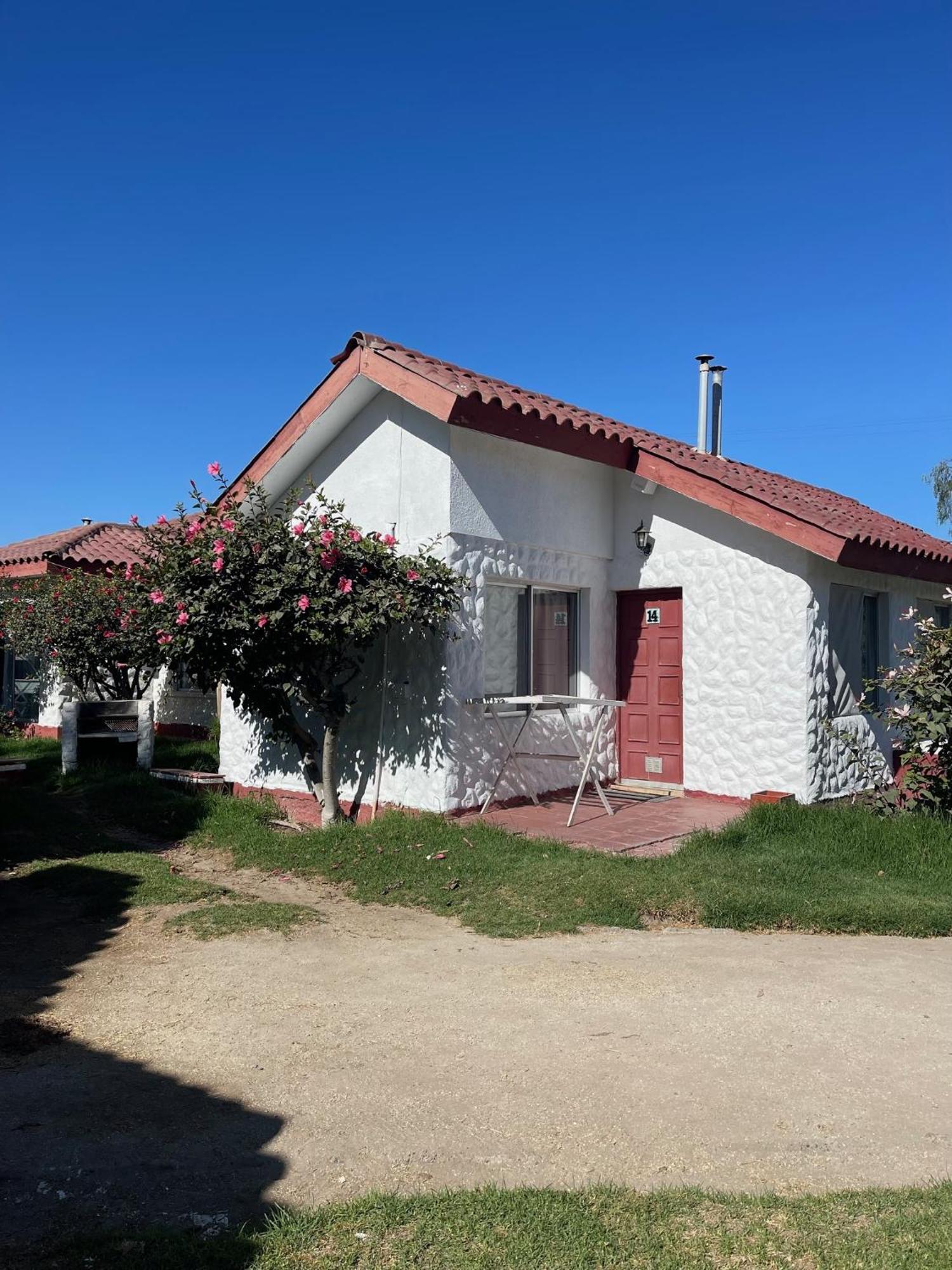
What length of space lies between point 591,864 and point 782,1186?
408cm

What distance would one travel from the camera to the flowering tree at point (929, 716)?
27.5 feet

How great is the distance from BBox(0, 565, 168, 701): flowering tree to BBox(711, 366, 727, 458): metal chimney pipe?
26.2 feet

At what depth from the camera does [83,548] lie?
16703 millimetres

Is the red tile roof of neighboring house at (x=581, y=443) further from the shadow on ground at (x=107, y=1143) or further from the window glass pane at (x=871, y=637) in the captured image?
the shadow on ground at (x=107, y=1143)

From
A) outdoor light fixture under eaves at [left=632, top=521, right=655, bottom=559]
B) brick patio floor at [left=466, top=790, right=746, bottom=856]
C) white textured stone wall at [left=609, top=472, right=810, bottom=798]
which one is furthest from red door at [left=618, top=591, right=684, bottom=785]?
brick patio floor at [left=466, top=790, right=746, bottom=856]

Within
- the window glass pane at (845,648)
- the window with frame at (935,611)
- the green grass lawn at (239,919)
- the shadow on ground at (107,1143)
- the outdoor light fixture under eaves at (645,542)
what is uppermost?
the outdoor light fixture under eaves at (645,542)

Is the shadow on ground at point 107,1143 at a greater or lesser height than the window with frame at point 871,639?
lesser

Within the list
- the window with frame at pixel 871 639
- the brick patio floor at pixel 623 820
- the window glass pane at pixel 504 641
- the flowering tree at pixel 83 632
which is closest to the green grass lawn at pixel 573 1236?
the brick patio floor at pixel 623 820

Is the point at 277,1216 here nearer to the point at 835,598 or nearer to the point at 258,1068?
the point at 258,1068

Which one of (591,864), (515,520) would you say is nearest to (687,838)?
(591,864)

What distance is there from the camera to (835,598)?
405 inches

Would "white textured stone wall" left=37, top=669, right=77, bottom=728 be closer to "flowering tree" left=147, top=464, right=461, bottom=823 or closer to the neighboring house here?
the neighboring house

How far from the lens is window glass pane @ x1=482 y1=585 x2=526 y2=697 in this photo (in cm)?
948

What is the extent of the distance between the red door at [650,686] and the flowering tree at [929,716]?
7.40 feet
